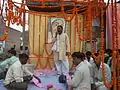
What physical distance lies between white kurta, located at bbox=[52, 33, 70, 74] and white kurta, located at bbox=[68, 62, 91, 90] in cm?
315

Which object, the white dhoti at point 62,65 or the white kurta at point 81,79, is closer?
the white kurta at point 81,79

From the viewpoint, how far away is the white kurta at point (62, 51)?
25.7 ft

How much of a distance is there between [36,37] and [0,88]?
4.27m

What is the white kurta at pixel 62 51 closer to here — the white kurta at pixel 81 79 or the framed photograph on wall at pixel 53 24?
the framed photograph on wall at pixel 53 24

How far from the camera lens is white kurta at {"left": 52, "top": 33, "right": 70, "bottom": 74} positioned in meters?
7.84

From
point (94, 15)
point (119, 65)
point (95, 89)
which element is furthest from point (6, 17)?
point (119, 65)

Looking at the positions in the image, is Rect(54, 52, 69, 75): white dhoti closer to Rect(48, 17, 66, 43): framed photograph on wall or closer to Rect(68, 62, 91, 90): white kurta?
Rect(48, 17, 66, 43): framed photograph on wall

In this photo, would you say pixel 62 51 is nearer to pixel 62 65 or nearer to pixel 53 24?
pixel 62 65

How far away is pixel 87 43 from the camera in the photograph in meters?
10.4

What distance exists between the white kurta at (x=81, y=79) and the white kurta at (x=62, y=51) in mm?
3153

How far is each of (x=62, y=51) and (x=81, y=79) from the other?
333 cm

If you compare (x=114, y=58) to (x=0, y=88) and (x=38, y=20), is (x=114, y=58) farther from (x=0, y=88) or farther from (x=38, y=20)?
(x=38, y=20)

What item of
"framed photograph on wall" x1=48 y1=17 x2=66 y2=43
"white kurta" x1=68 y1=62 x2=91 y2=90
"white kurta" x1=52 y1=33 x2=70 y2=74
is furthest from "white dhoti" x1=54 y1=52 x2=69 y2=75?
"white kurta" x1=68 y1=62 x2=91 y2=90

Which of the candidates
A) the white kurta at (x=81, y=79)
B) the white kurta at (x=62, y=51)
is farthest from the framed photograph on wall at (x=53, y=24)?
the white kurta at (x=81, y=79)
